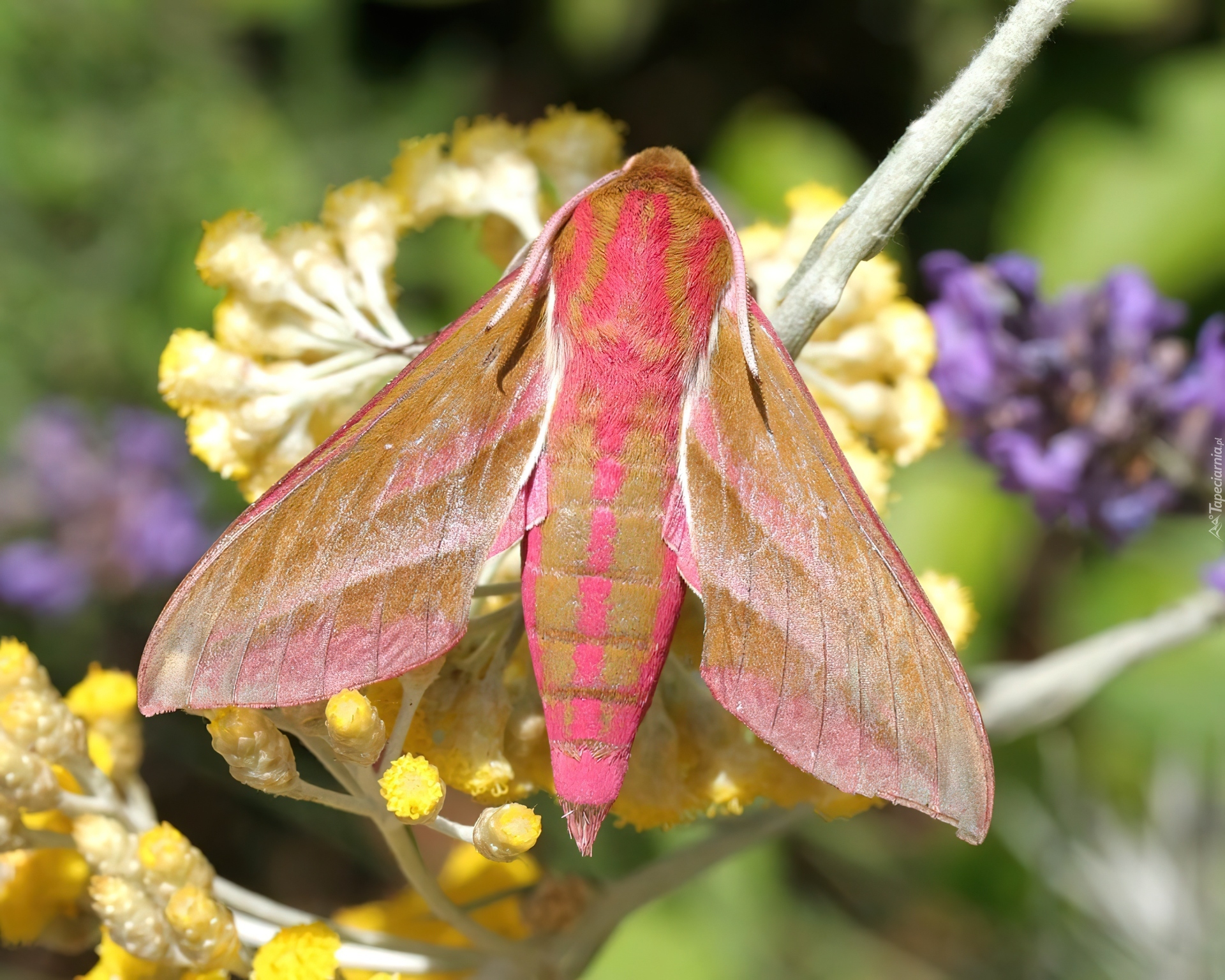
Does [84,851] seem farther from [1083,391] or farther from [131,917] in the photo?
[1083,391]

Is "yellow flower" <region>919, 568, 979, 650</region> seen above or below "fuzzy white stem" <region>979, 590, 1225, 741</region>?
above

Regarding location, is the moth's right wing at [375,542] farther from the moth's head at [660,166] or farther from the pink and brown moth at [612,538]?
the moth's head at [660,166]

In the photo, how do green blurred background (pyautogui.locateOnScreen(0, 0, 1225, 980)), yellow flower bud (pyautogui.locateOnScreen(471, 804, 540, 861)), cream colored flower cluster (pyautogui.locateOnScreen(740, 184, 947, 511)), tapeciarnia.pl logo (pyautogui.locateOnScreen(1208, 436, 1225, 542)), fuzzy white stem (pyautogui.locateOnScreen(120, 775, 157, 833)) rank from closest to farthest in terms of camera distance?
yellow flower bud (pyautogui.locateOnScreen(471, 804, 540, 861))
fuzzy white stem (pyautogui.locateOnScreen(120, 775, 157, 833))
cream colored flower cluster (pyautogui.locateOnScreen(740, 184, 947, 511))
tapeciarnia.pl logo (pyautogui.locateOnScreen(1208, 436, 1225, 542))
green blurred background (pyautogui.locateOnScreen(0, 0, 1225, 980))

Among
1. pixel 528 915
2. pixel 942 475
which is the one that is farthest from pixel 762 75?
pixel 528 915

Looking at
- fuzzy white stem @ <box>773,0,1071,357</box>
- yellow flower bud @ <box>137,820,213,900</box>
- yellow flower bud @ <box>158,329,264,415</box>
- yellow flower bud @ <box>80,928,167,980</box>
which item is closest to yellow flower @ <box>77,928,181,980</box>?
yellow flower bud @ <box>80,928,167,980</box>

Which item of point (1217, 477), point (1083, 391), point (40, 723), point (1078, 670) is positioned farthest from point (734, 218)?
point (40, 723)

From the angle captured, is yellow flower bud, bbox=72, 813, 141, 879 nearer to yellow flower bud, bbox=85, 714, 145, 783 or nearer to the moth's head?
yellow flower bud, bbox=85, 714, 145, 783
